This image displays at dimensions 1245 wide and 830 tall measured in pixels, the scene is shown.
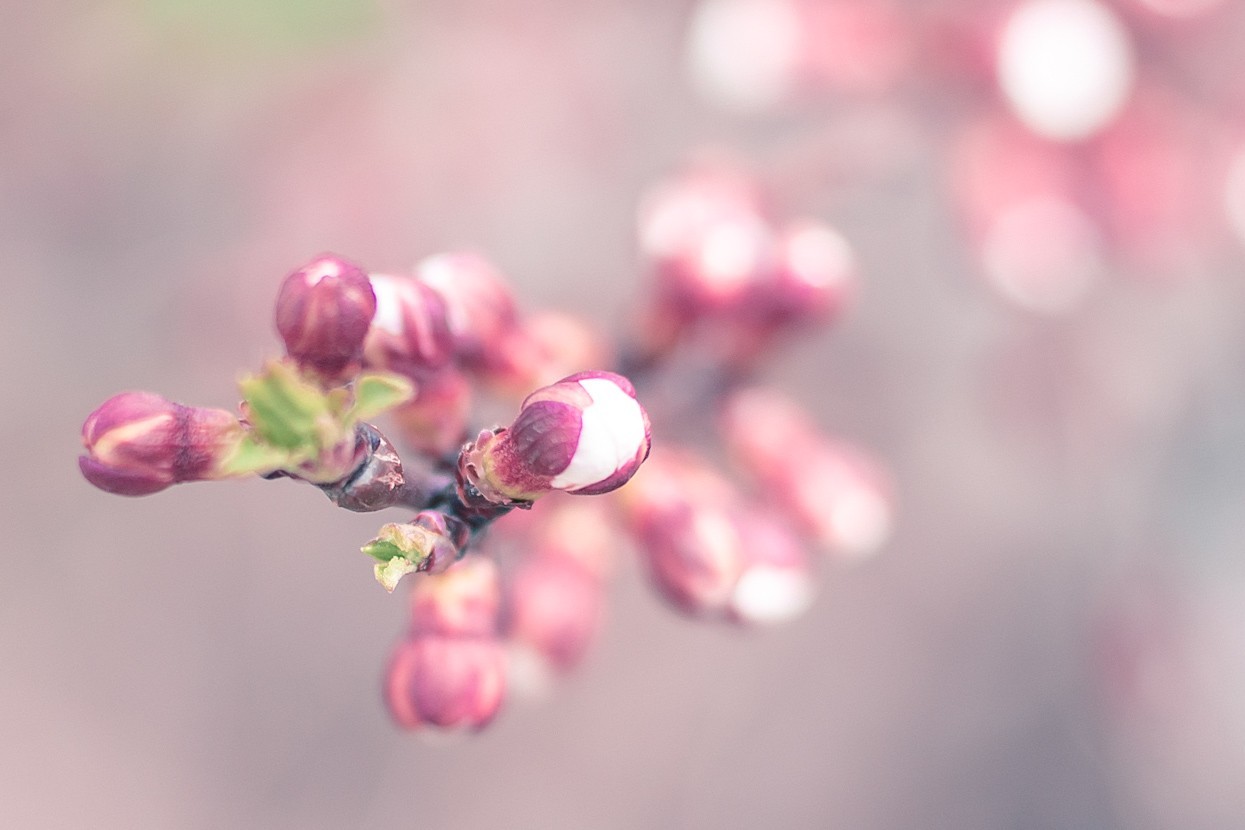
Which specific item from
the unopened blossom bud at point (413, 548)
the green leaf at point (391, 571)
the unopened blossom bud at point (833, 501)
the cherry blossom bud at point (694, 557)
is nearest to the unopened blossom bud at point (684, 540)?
the cherry blossom bud at point (694, 557)

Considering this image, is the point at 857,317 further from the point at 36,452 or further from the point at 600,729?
the point at 36,452

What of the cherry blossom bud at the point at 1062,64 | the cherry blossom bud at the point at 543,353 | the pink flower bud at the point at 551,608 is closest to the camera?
the cherry blossom bud at the point at 543,353

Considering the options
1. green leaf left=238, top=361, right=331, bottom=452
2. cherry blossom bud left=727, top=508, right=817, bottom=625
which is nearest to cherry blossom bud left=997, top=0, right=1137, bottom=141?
cherry blossom bud left=727, top=508, right=817, bottom=625

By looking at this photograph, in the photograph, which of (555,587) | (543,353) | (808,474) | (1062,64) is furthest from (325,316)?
(1062,64)

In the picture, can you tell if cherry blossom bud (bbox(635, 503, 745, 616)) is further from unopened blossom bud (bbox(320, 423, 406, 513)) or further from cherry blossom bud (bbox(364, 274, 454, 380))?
unopened blossom bud (bbox(320, 423, 406, 513))

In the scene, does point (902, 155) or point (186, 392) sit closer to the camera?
point (902, 155)

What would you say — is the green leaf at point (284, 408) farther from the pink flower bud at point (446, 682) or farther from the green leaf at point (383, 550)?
the pink flower bud at point (446, 682)

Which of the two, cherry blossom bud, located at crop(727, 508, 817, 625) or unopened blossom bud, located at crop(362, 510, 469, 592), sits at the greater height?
unopened blossom bud, located at crop(362, 510, 469, 592)

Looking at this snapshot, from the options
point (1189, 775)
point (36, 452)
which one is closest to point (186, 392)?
point (36, 452)
